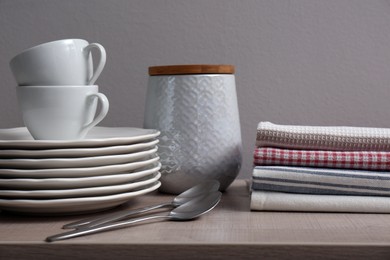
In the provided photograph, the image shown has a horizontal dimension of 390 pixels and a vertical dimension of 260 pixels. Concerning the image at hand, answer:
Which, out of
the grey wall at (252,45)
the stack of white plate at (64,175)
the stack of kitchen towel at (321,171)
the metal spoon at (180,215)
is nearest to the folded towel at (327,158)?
the stack of kitchen towel at (321,171)

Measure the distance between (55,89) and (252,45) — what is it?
0.52 m

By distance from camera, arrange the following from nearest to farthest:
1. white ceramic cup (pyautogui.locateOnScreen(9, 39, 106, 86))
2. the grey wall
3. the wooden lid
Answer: white ceramic cup (pyautogui.locateOnScreen(9, 39, 106, 86)), the wooden lid, the grey wall

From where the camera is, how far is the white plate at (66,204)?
77 centimetres

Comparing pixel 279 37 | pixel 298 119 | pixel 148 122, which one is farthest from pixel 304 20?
pixel 148 122

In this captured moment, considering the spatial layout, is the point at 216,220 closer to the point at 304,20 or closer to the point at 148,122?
the point at 148,122

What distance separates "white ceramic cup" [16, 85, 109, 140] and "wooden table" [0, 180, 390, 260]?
0.14 metres

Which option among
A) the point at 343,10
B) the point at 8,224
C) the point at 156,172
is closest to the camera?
the point at 8,224

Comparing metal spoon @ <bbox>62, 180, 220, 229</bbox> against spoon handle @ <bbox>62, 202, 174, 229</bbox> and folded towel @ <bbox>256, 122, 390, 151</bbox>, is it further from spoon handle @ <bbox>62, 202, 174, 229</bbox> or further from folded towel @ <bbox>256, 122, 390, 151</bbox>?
folded towel @ <bbox>256, 122, 390, 151</bbox>

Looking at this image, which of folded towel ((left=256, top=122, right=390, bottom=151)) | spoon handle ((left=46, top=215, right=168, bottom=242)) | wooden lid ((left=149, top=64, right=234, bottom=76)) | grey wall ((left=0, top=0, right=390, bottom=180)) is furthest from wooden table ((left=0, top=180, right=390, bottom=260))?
grey wall ((left=0, top=0, right=390, bottom=180))

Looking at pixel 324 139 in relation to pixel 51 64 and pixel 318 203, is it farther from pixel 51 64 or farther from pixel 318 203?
pixel 51 64

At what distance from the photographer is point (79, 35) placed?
3.99ft

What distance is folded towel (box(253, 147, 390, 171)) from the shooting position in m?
0.87

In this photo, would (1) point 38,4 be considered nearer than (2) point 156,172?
No

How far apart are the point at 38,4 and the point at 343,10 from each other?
2.10 feet
